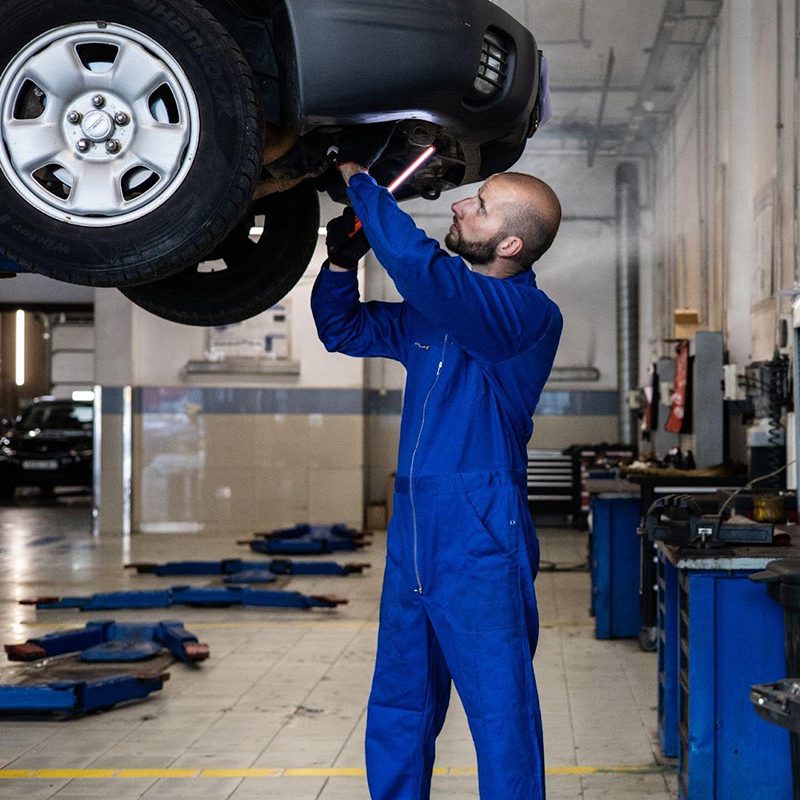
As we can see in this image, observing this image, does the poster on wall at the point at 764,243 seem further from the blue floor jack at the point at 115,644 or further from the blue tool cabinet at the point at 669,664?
the blue floor jack at the point at 115,644

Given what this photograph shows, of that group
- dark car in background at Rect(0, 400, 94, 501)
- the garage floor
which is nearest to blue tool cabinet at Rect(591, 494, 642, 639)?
the garage floor

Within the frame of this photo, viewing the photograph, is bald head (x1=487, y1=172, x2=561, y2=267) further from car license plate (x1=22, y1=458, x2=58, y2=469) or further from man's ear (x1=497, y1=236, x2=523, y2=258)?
car license plate (x1=22, y1=458, x2=58, y2=469)

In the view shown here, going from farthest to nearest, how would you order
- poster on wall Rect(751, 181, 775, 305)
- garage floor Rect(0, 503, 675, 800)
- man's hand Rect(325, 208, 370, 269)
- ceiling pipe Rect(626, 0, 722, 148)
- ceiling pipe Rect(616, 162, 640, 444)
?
ceiling pipe Rect(616, 162, 640, 444), ceiling pipe Rect(626, 0, 722, 148), poster on wall Rect(751, 181, 775, 305), garage floor Rect(0, 503, 675, 800), man's hand Rect(325, 208, 370, 269)

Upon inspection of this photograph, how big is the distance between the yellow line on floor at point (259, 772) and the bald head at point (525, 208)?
195 cm

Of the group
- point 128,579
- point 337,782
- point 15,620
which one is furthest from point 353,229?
point 128,579

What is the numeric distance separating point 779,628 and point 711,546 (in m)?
0.27

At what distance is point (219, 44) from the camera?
247 centimetres

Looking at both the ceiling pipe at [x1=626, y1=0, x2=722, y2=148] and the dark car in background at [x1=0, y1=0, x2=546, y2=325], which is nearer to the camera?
the dark car in background at [x1=0, y1=0, x2=546, y2=325]

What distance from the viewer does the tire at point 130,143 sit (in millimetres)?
2465

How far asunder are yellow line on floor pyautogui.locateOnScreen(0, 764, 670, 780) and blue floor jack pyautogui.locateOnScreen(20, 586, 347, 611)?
3010mm

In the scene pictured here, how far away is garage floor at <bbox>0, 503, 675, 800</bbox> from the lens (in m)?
3.71

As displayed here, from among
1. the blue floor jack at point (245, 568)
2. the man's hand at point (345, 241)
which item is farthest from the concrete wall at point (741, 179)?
the man's hand at point (345, 241)

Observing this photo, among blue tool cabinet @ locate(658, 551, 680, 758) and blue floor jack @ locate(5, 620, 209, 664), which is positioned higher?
blue tool cabinet @ locate(658, 551, 680, 758)

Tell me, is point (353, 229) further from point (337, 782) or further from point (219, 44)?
point (337, 782)
